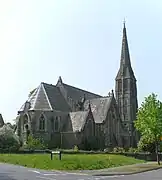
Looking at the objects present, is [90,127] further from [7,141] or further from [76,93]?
[7,141]

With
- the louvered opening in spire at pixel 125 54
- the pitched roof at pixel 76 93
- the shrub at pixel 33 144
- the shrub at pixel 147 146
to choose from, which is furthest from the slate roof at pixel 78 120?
the louvered opening in spire at pixel 125 54

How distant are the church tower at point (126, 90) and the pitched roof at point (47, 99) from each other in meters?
26.5

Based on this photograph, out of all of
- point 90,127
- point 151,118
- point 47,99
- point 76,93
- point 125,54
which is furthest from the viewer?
point 125,54

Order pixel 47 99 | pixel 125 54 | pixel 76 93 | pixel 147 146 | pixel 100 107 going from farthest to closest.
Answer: pixel 125 54 < pixel 76 93 < pixel 100 107 < pixel 47 99 < pixel 147 146

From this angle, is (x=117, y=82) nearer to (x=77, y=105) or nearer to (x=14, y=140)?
(x=77, y=105)

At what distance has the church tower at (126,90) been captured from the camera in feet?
340

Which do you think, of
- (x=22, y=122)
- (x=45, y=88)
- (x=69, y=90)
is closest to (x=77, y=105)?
(x=69, y=90)

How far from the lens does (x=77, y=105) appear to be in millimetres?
85062

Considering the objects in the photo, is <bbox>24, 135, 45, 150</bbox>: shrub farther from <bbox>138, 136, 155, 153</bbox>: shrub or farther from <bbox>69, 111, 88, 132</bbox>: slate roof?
<bbox>138, 136, 155, 153</bbox>: shrub

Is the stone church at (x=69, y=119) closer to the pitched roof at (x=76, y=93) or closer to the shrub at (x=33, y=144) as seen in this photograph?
the pitched roof at (x=76, y=93)

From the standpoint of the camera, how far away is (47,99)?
3056 inches

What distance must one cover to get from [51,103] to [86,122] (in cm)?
847

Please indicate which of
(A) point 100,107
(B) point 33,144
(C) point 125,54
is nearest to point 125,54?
(C) point 125,54

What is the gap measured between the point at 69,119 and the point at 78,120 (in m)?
2.96
